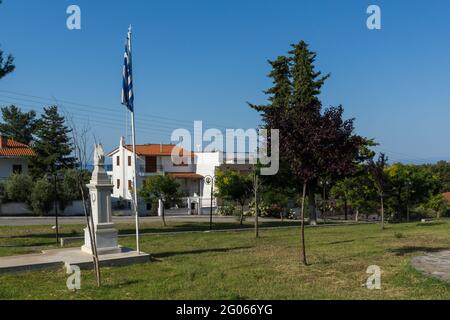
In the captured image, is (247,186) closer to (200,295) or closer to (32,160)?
(200,295)

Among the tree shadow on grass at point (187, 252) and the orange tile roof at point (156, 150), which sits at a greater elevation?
the orange tile roof at point (156, 150)

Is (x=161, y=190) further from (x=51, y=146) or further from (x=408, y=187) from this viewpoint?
(x=51, y=146)

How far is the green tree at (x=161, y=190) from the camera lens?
2766 cm

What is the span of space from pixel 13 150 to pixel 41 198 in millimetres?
16011

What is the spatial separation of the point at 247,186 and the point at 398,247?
53.6 feet

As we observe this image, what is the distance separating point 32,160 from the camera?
175 feet

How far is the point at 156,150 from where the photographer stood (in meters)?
65.8

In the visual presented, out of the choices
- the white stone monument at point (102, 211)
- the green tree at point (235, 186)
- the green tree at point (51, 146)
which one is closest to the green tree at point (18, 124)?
the green tree at point (51, 146)

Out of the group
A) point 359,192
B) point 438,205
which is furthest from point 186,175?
point 438,205

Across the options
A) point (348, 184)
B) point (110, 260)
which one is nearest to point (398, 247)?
point (110, 260)

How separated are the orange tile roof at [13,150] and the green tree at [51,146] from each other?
0.97 meters

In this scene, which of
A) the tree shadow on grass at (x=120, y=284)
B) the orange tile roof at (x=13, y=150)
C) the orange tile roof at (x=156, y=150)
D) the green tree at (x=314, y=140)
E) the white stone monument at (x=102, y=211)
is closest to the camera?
the tree shadow on grass at (x=120, y=284)

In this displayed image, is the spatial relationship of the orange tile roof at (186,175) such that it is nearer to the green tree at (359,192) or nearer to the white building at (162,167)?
the white building at (162,167)
